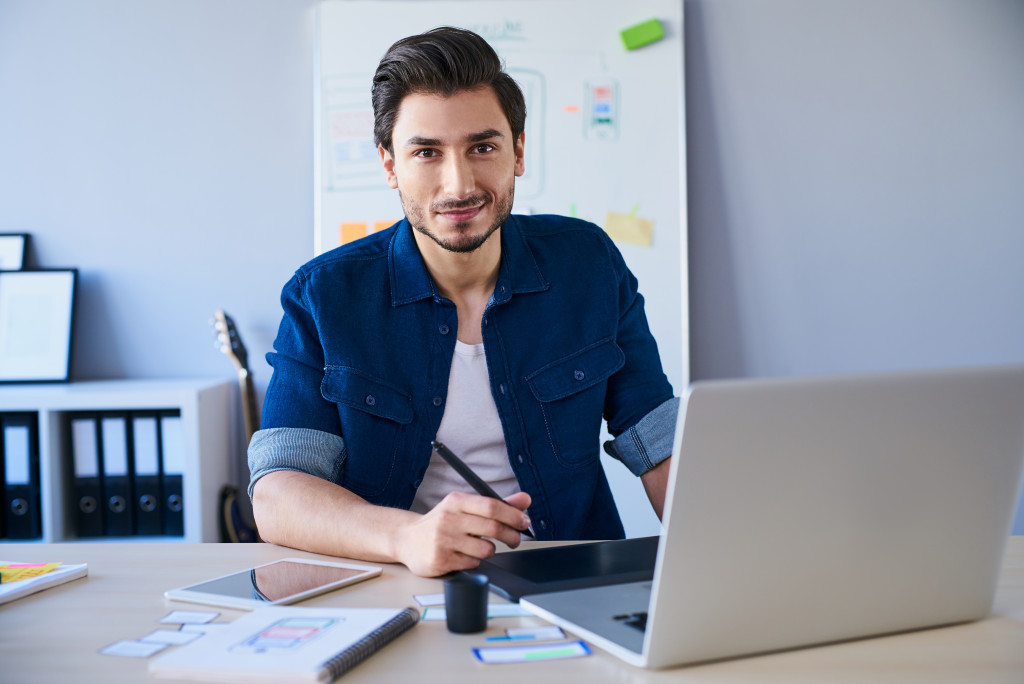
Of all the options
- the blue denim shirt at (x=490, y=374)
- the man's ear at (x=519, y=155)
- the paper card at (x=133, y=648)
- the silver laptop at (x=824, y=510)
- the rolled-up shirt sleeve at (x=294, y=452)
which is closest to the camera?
the silver laptop at (x=824, y=510)

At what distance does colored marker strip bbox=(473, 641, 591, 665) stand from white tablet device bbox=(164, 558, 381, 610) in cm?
24

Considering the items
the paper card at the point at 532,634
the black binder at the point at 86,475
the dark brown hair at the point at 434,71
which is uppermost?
the dark brown hair at the point at 434,71

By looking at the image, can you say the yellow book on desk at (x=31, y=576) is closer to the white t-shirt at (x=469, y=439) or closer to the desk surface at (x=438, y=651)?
the desk surface at (x=438, y=651)

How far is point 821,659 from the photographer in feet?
2.22

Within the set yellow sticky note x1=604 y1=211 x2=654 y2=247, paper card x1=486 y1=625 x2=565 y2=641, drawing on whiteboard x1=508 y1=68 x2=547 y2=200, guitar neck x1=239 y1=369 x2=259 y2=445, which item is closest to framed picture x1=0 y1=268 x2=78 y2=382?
guitar neck x1=239 y1=369 x2=259 y2=445

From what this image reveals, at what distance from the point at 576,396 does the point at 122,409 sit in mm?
1379

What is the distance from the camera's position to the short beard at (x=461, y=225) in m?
1.35

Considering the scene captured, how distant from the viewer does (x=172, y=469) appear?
221 cm

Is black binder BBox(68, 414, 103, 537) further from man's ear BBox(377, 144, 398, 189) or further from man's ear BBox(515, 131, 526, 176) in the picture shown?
man's ear BBox(515, 131, 526, 176)

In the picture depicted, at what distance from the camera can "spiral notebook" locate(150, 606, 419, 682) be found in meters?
0.63

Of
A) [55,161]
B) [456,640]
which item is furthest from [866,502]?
[55,161]

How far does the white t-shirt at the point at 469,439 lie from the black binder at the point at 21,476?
1.34 m

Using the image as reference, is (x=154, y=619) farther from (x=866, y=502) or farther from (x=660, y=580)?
(x=866, y=502)

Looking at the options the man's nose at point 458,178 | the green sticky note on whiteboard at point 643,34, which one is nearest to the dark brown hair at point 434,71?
the man's nose at point 458,178
